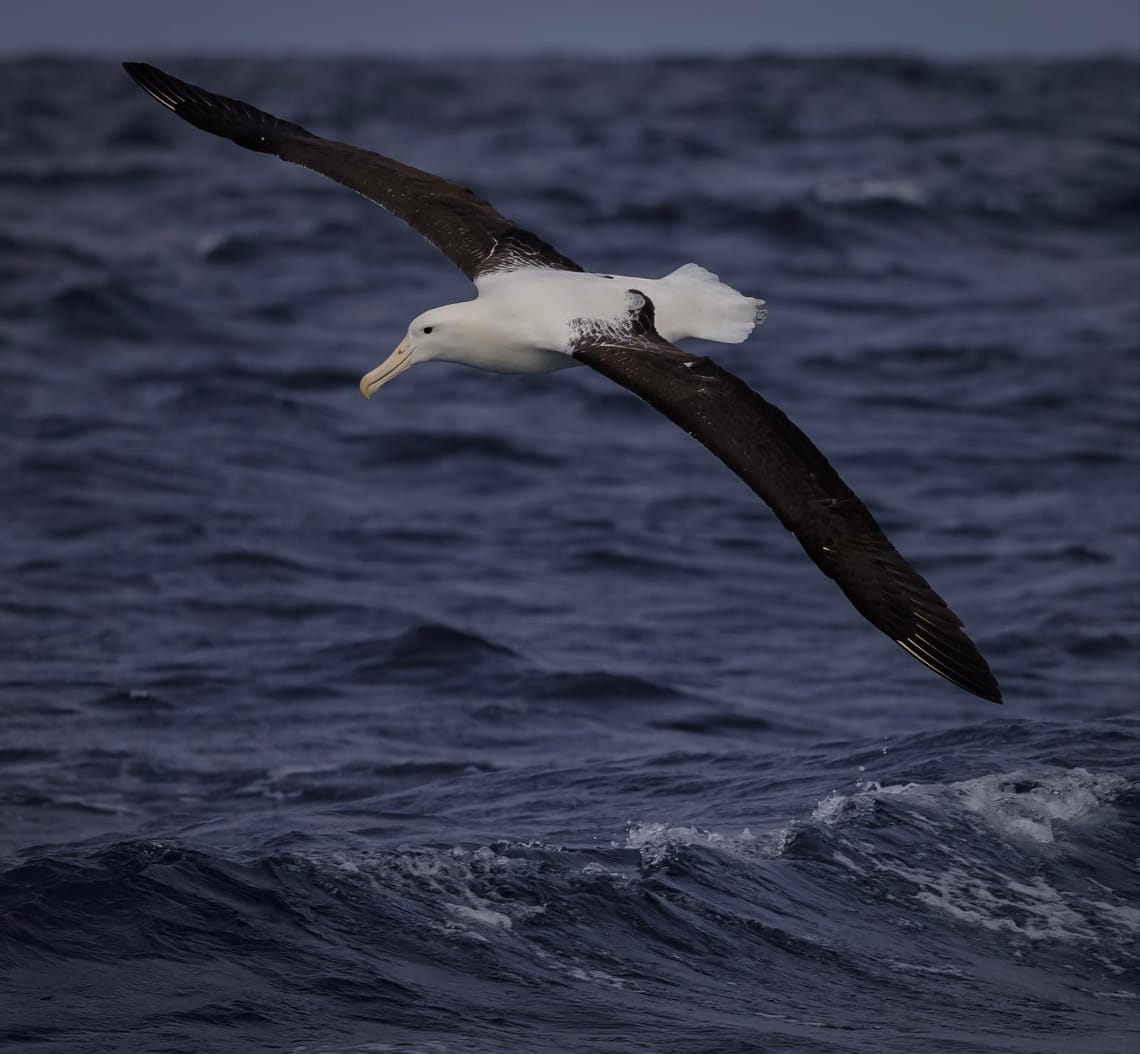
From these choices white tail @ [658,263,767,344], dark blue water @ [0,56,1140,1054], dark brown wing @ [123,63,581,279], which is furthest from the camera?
dark brown wing @ [123,63,581,279]

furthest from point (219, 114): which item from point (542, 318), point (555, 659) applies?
point (555, 659)

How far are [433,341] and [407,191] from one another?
1.39 m

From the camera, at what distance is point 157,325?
75.7ft

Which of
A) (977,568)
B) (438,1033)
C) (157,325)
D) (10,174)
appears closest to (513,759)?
(438,1033)

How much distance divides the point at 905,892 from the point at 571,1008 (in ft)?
7.12

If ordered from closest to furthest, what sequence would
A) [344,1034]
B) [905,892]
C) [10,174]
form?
Result: [344,1034] → [905,892] → [10,174]

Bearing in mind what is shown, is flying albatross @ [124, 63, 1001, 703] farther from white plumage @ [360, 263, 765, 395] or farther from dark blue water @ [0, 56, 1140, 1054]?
dark blue water @ [0, 56, 1140, 1054]

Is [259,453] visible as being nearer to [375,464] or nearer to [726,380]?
[375,464]

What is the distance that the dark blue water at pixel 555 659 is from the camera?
8203 mm

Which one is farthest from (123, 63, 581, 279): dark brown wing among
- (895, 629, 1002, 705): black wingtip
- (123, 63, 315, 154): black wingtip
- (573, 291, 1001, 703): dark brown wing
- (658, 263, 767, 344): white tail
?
(895, 629, 1002, 705): black wingtip

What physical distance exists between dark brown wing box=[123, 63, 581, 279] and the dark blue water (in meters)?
3.00

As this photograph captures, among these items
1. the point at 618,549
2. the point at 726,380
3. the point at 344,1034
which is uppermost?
the point at 726,380

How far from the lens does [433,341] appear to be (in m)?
9.20

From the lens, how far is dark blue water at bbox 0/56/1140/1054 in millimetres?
8203
